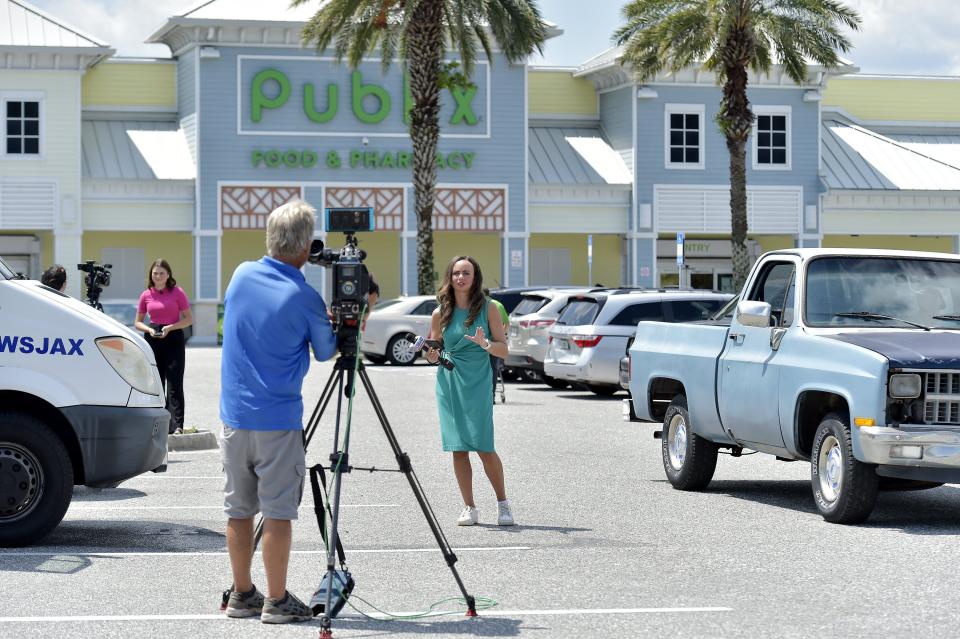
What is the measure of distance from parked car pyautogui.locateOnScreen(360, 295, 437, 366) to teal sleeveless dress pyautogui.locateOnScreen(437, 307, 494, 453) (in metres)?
23.0

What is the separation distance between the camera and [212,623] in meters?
7.42

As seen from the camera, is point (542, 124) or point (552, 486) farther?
point (542, 124)

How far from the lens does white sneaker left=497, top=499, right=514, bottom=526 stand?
10805 mm

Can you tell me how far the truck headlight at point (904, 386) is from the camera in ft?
34.1

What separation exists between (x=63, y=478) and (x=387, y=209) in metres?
39.4

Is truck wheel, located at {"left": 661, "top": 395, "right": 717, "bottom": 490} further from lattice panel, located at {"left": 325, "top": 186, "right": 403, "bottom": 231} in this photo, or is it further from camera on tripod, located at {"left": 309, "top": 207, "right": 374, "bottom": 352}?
lattice panel, located at {"left": 325, "top": 186, "right": 403, "bottom": 231}

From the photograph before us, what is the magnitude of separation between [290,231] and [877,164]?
48.7 meters

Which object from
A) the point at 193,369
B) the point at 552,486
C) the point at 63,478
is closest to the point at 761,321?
the point at 552,486

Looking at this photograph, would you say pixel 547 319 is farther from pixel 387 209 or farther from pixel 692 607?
pixel 387 209

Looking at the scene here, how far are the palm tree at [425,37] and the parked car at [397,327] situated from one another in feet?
15.7

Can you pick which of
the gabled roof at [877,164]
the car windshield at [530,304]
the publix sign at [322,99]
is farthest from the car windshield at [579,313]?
the gabled roof at [877,164]

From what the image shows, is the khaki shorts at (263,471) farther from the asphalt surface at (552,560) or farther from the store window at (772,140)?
the store window at (772,140)

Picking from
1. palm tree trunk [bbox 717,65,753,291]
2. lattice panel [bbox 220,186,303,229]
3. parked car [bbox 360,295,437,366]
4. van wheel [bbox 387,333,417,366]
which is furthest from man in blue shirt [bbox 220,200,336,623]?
lattice panel [bbox 220,186,303,229]

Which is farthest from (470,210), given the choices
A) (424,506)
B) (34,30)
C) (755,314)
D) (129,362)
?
(424,506)
